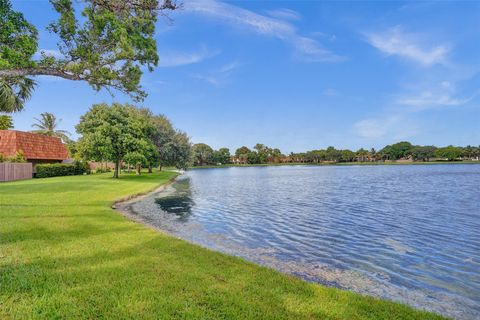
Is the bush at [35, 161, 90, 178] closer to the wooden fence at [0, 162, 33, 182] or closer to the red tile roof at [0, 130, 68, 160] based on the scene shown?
the wooden fence at [0, 162, 33, 182]

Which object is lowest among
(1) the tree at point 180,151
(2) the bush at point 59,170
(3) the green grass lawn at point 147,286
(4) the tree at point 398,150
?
(3) the green grass lawn at point 147,286

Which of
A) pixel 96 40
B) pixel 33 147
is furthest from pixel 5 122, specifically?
pixel 96 40

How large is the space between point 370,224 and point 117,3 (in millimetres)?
13331

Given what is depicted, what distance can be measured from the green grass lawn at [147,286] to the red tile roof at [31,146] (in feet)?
127

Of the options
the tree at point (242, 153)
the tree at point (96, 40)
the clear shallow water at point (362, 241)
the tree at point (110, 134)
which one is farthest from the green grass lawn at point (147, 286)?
the tree at point (242, 153)

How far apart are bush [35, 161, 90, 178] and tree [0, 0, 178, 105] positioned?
110 ft

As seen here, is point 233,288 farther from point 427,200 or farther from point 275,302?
point 427,200

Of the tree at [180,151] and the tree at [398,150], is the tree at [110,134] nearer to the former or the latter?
the tree at [180,151]

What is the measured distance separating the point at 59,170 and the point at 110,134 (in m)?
10.4

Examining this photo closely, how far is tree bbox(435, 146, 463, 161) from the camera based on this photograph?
15388 centimetres

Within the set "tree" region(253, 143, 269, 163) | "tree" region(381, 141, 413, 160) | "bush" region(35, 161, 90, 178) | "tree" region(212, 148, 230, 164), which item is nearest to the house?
"bush" region(35, 161, 90, 178)

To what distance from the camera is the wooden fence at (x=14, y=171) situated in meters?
32.3

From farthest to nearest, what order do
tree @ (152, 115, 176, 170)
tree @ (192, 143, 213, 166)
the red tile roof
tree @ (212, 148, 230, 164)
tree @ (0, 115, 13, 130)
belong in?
tree @ (212, 148, 230, 164) < tree @ (192, 143, 213, 166) < tree @ (0, 115, 13, 130) < tree @ (152, 115, 176, 170) < the red tile roof

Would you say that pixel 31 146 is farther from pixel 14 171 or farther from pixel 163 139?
pixel 163 139
